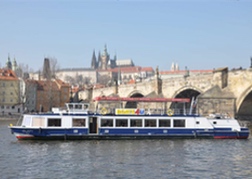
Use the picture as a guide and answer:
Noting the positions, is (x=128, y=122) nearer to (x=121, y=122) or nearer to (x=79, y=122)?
(x=121, y=122)

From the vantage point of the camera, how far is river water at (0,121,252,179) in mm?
19938

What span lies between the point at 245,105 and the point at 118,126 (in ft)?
56.3

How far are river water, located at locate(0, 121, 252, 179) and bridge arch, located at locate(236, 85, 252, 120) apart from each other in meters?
12.5

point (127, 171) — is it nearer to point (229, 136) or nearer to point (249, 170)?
point (249, 170)

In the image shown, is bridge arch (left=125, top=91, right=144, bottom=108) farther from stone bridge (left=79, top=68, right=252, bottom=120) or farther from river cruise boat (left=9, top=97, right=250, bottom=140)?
river cruise boat (left=9, top=97, right=250, bottom=140)

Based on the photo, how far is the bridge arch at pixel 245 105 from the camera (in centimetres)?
4309

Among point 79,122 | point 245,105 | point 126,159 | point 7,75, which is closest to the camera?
point 126,159

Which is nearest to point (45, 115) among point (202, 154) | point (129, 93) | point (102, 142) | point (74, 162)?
point (102, 142)

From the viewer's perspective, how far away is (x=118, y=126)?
1256 inches

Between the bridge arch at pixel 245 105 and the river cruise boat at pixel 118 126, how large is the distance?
10554 mm

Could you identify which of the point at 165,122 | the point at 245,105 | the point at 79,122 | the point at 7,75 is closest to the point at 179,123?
the point at 165,122

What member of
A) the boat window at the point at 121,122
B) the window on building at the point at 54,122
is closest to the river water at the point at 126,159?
the window on building at the point at 54,122

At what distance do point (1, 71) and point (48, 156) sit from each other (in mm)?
66443

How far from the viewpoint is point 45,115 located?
1216 inches
